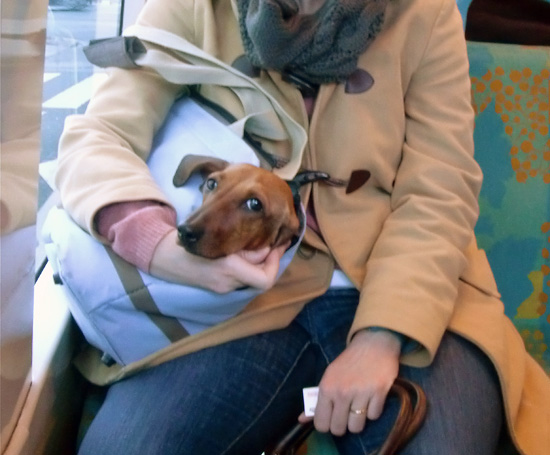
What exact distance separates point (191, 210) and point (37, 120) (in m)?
0.23

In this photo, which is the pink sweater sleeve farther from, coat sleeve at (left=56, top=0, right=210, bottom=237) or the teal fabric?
the teal fabric

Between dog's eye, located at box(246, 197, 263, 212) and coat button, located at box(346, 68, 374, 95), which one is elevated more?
coat button, located at box(346, 68, 374, 95)

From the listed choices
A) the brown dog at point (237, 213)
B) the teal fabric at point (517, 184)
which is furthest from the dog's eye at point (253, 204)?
the teal fabric at point (517, 184)

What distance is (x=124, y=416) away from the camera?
76 cm

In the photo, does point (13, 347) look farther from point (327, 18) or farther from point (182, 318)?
point (327, 18)

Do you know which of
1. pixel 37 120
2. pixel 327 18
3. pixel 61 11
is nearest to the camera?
pixel 37 120

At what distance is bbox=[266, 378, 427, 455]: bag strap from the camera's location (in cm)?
72

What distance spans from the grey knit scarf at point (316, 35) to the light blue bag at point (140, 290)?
133mm

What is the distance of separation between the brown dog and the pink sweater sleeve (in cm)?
6

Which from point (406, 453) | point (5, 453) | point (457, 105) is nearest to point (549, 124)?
point (457, 105)

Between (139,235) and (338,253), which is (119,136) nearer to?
(139,235)

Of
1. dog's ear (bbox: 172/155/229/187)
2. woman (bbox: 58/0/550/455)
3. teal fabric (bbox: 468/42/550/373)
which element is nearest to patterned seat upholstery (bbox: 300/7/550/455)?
teal fabric (bbox: 468/42/550/373)

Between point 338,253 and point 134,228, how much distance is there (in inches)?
12.6

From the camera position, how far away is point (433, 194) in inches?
36.0
